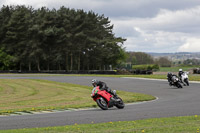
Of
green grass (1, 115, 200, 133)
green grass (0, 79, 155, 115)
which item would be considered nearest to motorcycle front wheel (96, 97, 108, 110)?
green grass (0, 79, 155, 115)

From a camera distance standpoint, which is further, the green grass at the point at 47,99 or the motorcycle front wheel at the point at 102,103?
the green grass at the point at 47,99

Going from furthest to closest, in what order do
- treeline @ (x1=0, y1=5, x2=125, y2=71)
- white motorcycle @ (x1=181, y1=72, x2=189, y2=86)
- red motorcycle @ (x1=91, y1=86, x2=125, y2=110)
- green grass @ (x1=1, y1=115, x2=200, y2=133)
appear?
treeline @ (x1=0, y1=5, x2=125, y2=71) < white motorcycle @ (x1=181, y1=72, x2=189, y2=86) < red motorcycle @ (x1=91, y1=86, x2=125, y2=110) < green grass @ (x1=1, y1=115, x2=200, y2=133)

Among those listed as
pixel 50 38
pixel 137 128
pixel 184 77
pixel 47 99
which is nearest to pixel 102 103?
pixel 137 128

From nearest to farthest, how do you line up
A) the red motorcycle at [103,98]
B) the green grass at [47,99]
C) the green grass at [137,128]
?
the green grass at [137,128] < the red motorcycle at [103,98] < the green grass at [47,99]

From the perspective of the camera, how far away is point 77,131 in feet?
27.2

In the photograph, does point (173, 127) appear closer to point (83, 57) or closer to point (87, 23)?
point (87, 23)

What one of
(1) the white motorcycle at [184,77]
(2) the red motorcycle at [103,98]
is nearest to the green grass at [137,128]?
(2) the red motorcycle at [103,98]

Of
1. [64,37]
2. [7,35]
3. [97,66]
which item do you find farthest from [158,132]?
[97,66]

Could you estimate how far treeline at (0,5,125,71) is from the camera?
76562 mm

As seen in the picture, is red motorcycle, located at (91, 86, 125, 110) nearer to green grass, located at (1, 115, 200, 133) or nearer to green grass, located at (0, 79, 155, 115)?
green grass, located at (0, 79, 155, 115)

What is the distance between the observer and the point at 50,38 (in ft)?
255

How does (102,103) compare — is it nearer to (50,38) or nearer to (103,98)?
(103,98)

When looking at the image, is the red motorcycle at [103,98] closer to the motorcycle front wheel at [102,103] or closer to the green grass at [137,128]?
the motorcycle front wheel at [102,103]

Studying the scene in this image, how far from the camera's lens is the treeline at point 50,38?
251 feet
